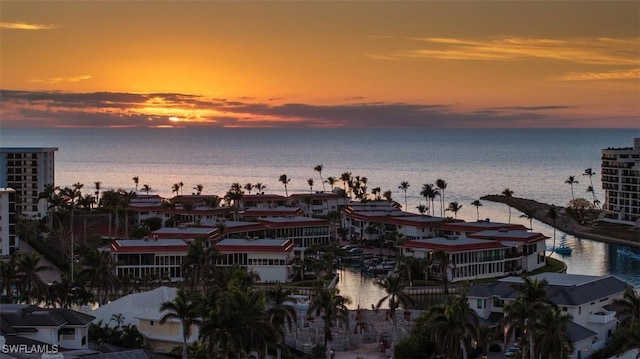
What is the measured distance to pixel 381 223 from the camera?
82.0 m

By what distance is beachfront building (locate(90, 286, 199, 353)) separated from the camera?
4331 centimetres

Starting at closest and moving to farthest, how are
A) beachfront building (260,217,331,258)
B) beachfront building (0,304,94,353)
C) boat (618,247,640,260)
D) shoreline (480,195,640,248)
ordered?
beachfront building (0,304,94,353) → boat (618,247,640,260) → beachfront building (260,217,331,258) → shoreline (480,195,640,248)

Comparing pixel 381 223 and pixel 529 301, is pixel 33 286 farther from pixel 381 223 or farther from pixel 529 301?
pixel 381 223

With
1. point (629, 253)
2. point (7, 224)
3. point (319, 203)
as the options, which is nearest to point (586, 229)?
point (629, 253)

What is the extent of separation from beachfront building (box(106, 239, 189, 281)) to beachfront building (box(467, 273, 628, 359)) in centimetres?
2467

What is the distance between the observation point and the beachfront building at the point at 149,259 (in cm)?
6606

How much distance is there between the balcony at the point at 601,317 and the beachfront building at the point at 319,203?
5889cm

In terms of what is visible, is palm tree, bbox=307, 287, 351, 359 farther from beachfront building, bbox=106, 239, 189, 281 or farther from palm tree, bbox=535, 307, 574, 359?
beachfront building, bbox=106, 239, 189, 281

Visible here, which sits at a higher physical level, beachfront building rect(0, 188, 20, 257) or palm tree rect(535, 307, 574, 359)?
beachfront building rect(0, 188, 20, 257)

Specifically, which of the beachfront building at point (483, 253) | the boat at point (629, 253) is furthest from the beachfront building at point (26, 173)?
the boat at point (629, 253)

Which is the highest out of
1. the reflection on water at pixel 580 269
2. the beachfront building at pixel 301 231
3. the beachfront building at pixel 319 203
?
the beachfront building at pixel 319 203

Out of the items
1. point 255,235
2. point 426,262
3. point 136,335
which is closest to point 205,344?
point 136,335

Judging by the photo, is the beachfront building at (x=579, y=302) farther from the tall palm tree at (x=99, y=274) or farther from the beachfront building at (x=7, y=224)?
the beachfront building at (x=7, y=224)

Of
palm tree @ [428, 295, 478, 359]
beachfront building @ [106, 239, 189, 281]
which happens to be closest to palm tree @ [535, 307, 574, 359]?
palm tree @ [428, 295, 478, 359]
